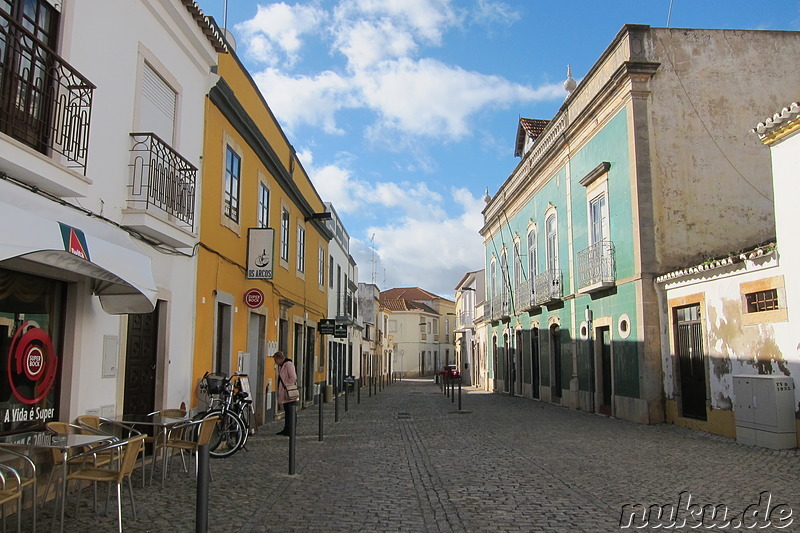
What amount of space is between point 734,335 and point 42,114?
1105cm

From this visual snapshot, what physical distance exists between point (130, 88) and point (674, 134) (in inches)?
459

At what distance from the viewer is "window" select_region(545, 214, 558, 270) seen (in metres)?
21.3

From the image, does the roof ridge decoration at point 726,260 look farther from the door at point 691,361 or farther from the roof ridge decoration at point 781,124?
the roof ridge decoration at point 781,124

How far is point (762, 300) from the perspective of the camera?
35.9 feet

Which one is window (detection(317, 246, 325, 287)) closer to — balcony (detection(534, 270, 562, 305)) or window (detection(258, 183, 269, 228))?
balcony (detection(534, 270, 562, 305))

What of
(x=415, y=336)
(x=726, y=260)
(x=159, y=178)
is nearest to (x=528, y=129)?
(x=726, y=260)

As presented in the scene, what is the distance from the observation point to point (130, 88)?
7.77 m

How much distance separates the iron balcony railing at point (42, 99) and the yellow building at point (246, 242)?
12.3 ft

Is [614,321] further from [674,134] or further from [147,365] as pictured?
[147,365]

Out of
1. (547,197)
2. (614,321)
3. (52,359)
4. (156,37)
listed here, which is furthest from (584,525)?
(547,197)

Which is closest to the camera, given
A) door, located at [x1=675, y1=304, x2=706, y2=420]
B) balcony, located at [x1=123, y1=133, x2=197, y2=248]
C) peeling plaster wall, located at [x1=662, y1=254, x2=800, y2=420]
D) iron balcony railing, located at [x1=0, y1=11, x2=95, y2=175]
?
iron balcony railing, located at [x1=0, y1=11, x2=95, y2=175]

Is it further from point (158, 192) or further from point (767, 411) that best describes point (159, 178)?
point (767, 411)

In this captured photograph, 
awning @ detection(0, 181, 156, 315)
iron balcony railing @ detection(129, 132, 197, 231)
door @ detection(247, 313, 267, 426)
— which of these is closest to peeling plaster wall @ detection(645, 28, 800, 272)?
door @ detection(247, 313, 267, 426)

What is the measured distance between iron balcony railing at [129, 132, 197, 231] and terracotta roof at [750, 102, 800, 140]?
348 inches
